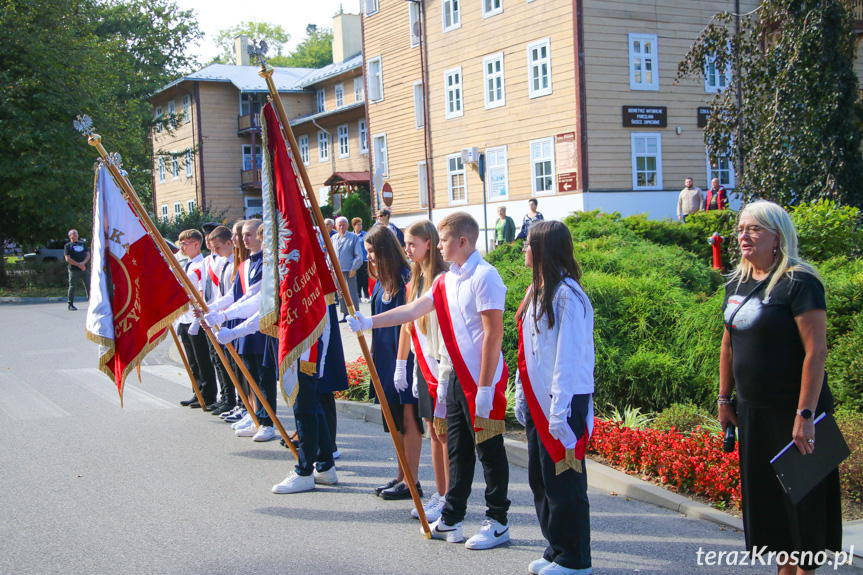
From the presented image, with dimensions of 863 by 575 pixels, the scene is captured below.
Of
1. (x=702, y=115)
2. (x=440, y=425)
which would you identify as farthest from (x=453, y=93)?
(x=440, y=425)

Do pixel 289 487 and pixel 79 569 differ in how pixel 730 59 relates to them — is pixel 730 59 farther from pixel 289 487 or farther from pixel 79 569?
pixel 79 569

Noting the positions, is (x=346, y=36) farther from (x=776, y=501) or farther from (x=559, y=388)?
(x=776, y=501)

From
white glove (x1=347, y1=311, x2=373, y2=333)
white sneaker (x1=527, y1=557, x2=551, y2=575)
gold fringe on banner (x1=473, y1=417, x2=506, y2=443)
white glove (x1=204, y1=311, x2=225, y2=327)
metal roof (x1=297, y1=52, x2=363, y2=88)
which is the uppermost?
metal roof (x1=297, y1=52, x2=363, y2=88)

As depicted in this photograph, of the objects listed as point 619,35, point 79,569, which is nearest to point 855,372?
point 79,569

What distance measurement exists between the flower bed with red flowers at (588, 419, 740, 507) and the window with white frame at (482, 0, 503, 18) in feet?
72.9

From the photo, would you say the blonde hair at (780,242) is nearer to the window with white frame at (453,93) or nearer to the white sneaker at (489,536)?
the white sneaker at (489,536)

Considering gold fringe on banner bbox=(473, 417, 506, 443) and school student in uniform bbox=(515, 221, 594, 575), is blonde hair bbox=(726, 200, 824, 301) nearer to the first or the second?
school student in uniform bbox=(515, 221, 594, 575)

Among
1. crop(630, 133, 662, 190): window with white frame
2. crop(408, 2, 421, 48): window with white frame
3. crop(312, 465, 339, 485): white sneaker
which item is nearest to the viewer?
crop(312, 465, 339, 485): white sneaker

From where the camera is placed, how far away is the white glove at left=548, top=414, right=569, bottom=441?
3998mm

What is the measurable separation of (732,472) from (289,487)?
319 centimetres

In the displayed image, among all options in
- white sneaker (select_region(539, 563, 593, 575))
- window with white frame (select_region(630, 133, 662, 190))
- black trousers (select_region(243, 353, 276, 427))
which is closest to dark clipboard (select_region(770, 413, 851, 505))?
white sneaker (select_region(539, 563, 593, 575))

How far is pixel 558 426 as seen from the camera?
13.1 feet

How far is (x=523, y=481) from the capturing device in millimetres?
6344

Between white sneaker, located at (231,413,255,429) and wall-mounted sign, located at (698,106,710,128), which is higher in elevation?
wall-mounted sign, located at (698,106,710,128)
